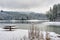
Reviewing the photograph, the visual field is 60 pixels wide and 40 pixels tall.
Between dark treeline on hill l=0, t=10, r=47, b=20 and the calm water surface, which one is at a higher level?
dark treeline on hill l=0, t=10, r=47, b=20

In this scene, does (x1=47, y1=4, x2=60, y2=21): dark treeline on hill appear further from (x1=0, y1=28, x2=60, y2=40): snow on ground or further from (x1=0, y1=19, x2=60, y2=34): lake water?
(x1=0, y1=28, x2=60, y2=40): snow on ground

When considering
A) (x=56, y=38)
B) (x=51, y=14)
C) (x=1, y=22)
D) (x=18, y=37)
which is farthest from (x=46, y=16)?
(x=1, y=22)

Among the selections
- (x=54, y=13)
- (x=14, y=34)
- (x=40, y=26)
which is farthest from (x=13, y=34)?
(x=54, y=13)

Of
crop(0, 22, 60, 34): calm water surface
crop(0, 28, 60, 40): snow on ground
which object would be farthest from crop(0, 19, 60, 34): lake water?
crop(0, 28, 60, 40): snow on ground

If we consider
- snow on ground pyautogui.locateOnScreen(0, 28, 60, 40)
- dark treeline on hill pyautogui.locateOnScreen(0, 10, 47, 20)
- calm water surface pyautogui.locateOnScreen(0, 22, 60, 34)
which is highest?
dark treeline on hill pyautogui.locateOnScreen(0, 10, 47, 20)

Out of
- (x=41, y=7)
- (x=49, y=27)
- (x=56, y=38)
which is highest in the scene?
(x=41, y=7)

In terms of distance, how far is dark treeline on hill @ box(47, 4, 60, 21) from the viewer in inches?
104

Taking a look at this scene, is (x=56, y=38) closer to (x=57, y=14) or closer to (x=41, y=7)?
(x=57, y=14)

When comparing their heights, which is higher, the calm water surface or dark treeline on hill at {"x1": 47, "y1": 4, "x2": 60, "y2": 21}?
dark treeline on hill at {"x1": 47, "y1": 4, "x2": 60, "y2": 21}

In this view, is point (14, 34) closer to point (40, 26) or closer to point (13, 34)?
point (13, 34)

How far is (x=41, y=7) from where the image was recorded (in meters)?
2.66

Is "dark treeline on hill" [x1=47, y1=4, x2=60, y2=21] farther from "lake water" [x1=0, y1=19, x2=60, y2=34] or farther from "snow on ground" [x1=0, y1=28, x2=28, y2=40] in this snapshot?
"snow on ground" [x1=0, y1=28, x2=28, y2=40]

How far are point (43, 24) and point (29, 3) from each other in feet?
2.02

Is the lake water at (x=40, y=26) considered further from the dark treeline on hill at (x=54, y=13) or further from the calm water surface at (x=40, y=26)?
the dark treeline on hill at (x=54, y=13)
